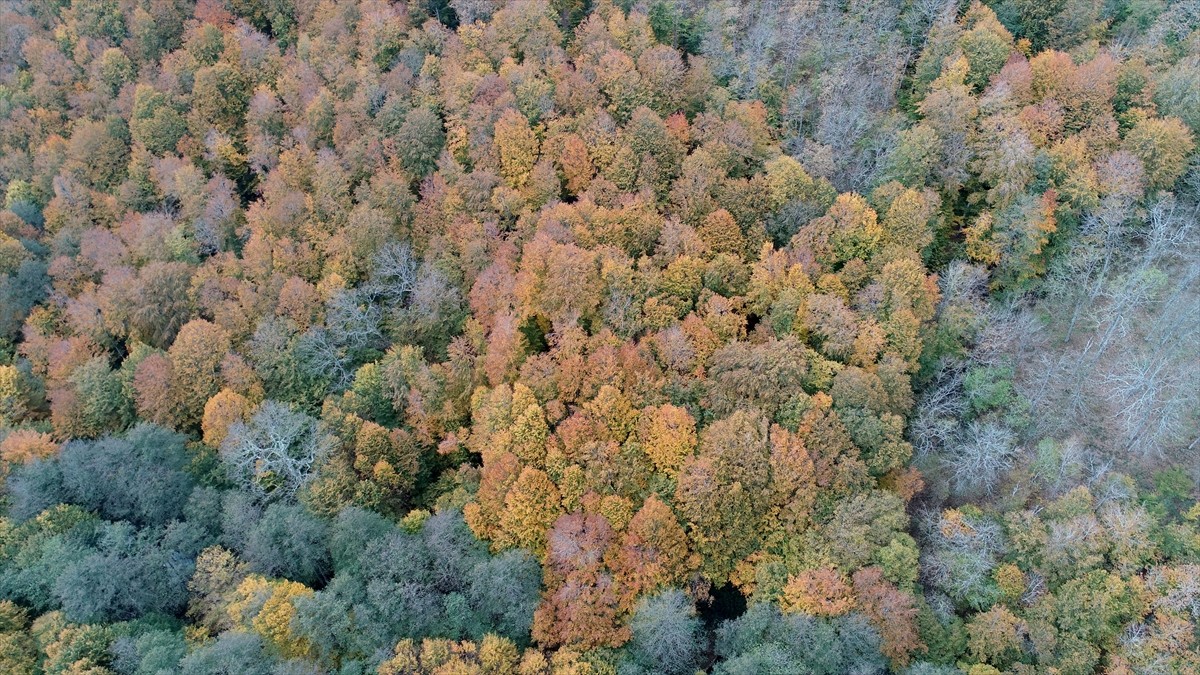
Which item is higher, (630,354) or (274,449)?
(630,354)

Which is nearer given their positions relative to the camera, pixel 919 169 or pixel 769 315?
pixel 769 315

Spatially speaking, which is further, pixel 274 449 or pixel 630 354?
pixel 274 449

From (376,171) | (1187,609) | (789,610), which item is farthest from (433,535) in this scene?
(1187,609)

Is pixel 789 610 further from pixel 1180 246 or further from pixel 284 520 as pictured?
pixel 1180 246

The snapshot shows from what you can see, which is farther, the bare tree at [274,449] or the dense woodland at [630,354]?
the bare tree at [274,449]

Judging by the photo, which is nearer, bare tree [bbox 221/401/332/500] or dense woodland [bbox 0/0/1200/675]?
dense woodland [bbox 0/0/1200/675]

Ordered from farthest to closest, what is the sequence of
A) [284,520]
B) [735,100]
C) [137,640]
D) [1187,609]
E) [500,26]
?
[500,26]
[735,100]
[284,520]
[137,640]
[1187,609]

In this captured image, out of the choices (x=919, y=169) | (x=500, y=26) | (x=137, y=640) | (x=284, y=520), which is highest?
(x=500, y=26)

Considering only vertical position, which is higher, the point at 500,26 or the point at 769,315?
the point at 500,26
